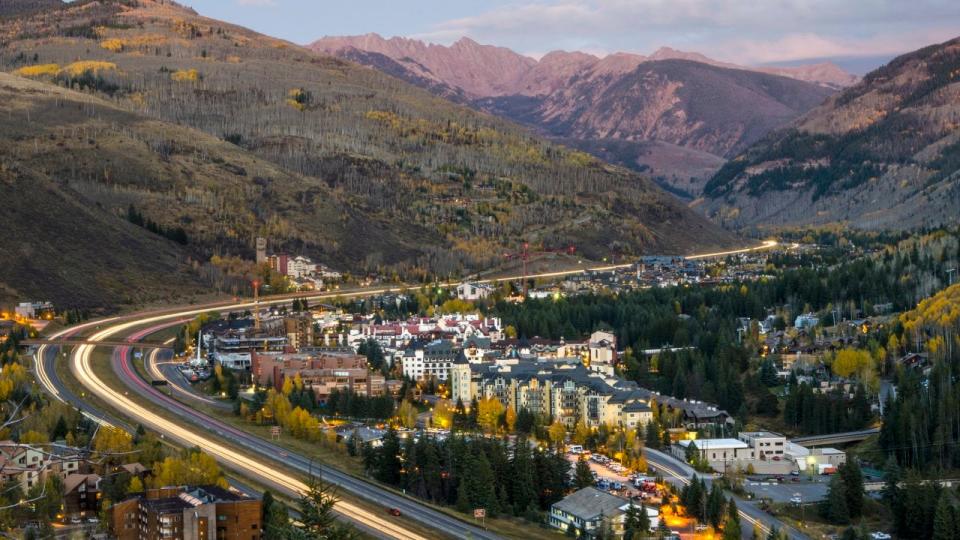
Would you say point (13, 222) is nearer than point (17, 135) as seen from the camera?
Yes

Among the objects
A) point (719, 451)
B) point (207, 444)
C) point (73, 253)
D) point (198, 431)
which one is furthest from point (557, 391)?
point (73, 253)

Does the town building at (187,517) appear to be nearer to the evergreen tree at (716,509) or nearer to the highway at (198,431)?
the highway at (198,431)

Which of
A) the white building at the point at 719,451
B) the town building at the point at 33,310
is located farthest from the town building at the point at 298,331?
the white building at the point at 719,451

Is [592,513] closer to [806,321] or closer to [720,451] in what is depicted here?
[720,451]

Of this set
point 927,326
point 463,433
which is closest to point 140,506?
point 463,433

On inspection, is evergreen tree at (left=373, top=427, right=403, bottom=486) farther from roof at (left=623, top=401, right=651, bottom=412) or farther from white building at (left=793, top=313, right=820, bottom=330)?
white building at (left=793, top=313, right=820, bottom=330)

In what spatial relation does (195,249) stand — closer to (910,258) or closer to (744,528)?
(910,258)
